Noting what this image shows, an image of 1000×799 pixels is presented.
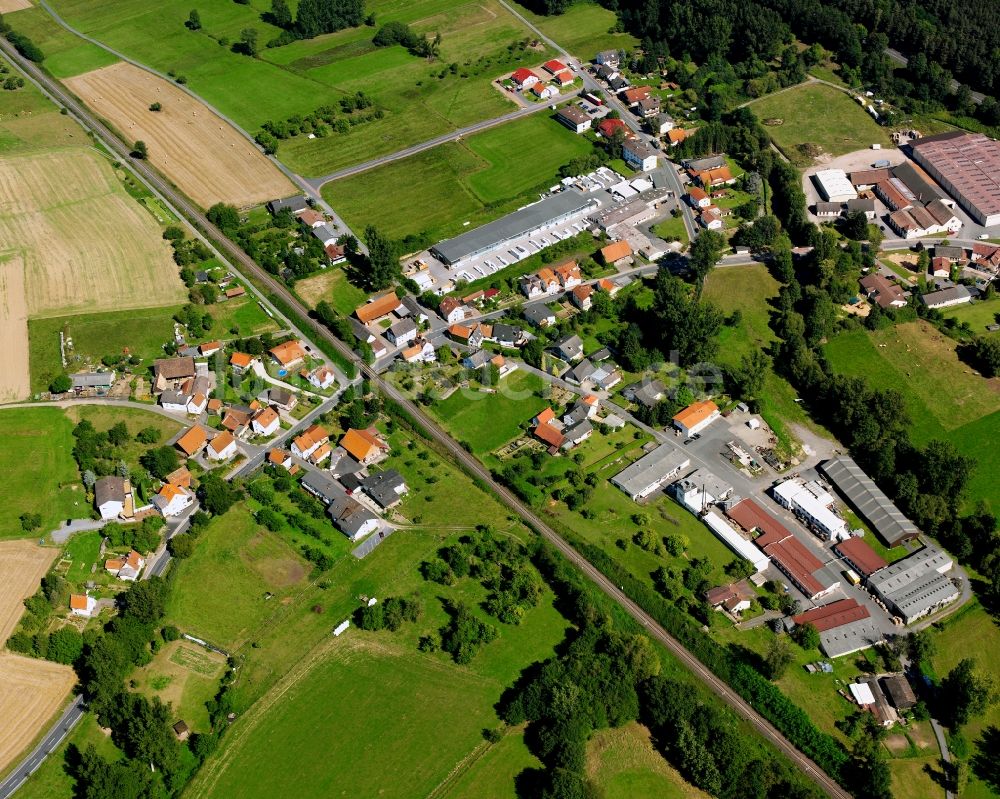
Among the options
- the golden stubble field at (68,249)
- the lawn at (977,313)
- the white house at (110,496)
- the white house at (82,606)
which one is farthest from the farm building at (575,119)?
the white house at (82,606)

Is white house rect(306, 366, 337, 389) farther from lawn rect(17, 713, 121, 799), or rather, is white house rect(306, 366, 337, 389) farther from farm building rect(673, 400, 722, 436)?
lawn rect(17, 713, 121, 799)

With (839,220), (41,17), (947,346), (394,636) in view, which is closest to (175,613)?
(394,636)

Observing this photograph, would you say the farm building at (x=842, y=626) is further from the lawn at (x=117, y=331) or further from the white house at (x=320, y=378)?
the lawn at (x=117, y=331)

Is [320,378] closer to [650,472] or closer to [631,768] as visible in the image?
[650,472]

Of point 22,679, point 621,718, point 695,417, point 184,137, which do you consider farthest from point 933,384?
point 184,137

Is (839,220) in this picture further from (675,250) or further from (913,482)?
(913,482)

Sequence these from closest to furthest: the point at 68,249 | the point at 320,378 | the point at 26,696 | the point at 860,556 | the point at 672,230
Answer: the point at 26,696 → the point at 860,556 → the point at 320,378 → the point at 68,249 → the point at 672,230
